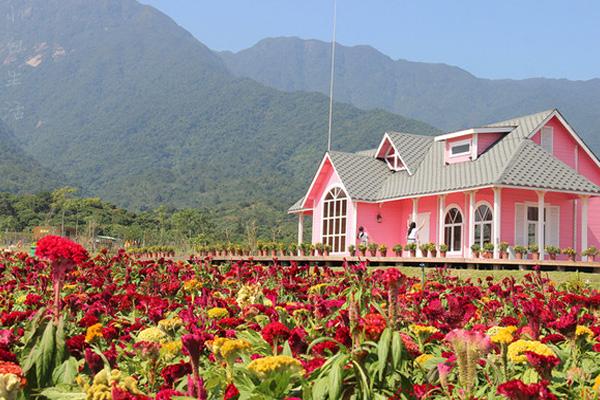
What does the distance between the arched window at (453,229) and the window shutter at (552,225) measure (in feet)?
8.57

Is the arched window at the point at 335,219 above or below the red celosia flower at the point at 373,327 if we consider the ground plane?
above

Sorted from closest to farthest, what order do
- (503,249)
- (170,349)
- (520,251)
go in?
(170,349)
(520,251)
(503,249)

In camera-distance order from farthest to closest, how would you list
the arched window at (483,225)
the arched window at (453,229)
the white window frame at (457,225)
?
the arched window at (453,229), the white window frame at (457,225), the arched window at (483,225)

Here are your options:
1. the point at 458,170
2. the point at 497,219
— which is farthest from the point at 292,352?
the point at 458,170

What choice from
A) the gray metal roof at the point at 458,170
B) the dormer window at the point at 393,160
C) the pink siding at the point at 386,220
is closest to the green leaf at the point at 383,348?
the gray metal roof at the point at 458,170

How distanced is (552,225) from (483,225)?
229cm

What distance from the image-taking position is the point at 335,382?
84.7 inches

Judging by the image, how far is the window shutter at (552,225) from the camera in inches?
893

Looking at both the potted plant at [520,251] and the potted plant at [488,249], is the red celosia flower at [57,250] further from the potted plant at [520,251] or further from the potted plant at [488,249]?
the potted plant at [488,249]

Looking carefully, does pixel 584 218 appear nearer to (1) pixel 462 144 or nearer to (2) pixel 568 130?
(2) pixel 568 130

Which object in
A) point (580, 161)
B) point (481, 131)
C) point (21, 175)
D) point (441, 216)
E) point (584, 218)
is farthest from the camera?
point (21, 175)

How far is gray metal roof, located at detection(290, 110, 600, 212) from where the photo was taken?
21500 mm

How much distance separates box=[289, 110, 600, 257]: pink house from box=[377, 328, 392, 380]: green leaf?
18.8 m

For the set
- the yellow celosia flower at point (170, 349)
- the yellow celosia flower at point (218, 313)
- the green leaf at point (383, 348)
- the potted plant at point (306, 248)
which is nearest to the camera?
the green leaf at point (383, 348)
